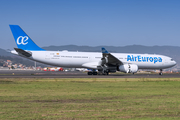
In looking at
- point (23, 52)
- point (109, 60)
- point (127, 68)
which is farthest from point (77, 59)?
point (23, 52)

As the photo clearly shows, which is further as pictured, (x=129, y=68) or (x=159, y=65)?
(x=159, y=65)

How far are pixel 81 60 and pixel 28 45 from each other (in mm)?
8864

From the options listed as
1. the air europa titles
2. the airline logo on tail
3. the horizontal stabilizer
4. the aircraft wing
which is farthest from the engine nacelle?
the airline logo on tail

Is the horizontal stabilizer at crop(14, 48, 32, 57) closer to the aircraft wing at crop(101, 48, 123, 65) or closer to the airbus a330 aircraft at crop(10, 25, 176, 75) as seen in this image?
the airbus a330 aircraft at crop(10, 25, 176, 75)

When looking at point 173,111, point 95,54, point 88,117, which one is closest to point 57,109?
point 88,117

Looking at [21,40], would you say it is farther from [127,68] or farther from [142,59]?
[142,59]

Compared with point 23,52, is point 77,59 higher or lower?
lower

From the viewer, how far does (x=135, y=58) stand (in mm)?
42844

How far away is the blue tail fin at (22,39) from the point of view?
38.2 metres

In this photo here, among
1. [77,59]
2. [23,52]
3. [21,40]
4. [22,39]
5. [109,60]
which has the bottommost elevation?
[109,60]

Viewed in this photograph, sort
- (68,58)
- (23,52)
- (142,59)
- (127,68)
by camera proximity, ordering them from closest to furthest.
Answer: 1. (23,52)
2. (127,68)
3. (68,58)
4. (142,59)

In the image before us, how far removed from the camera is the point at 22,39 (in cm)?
3853

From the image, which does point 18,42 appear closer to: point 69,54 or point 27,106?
point 69,54

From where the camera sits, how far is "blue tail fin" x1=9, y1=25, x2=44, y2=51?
38156 millimetres
